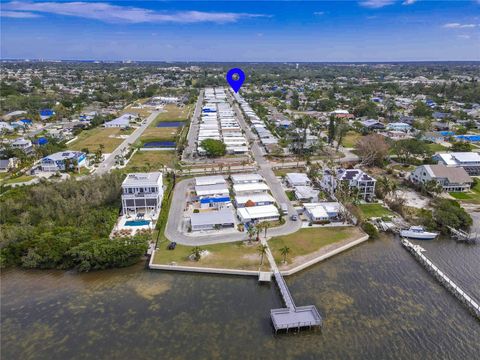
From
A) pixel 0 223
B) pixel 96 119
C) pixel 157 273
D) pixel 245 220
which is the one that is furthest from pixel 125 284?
pixel 96 119

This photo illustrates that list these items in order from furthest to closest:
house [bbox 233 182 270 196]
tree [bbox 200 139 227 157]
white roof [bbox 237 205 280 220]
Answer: tree [bbox 200 139 227 157] < house [bbox 233 182 270 196] < white roof [bbox 237 205 280 220]

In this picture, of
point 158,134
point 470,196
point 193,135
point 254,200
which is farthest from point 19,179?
point 470,196

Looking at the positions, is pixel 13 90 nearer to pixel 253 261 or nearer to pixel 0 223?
pixel 0 223

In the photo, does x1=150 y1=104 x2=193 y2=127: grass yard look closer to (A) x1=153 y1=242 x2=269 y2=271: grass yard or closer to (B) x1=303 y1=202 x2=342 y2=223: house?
(B) x1=303 y1=202 x2=342 y2=223: house

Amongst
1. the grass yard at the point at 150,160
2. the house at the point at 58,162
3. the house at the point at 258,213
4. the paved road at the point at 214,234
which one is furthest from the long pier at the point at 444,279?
the house at the point at 58,162

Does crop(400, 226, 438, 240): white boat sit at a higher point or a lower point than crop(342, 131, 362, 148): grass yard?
lower

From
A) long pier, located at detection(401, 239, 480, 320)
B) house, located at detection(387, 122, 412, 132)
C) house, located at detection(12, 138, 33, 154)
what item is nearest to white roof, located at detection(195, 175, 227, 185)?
long pier, located at detection(401, 239, 480, 320)
